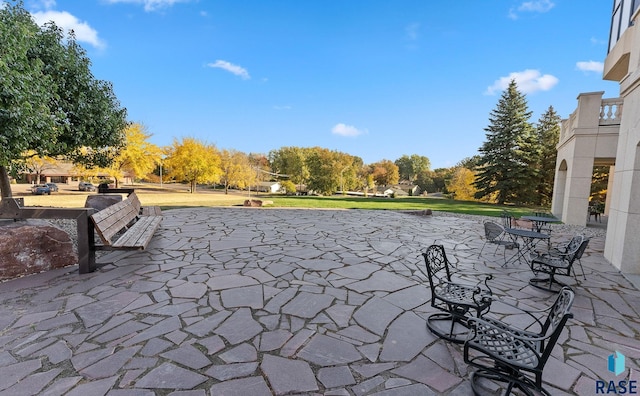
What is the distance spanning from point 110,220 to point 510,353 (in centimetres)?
569

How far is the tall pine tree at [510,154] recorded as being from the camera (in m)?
21.6

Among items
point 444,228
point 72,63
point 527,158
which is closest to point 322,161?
point 527,158

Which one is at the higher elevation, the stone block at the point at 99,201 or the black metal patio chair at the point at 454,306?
the stone block at the point at 99,201

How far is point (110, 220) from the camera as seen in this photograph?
4.84 meters

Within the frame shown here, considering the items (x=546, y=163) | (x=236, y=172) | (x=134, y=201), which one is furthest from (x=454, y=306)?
(x=236, y=172)

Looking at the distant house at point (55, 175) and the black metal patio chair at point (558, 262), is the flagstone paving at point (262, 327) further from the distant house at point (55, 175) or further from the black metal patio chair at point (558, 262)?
the distant house at point (55, 175)

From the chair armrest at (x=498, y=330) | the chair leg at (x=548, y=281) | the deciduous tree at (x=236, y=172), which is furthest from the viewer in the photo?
the deciduous tree at (x=236, y=172)

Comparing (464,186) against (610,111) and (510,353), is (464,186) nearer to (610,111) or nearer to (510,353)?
(610,111)

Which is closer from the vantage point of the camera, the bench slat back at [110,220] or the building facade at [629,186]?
the bench slat back at [110,220]

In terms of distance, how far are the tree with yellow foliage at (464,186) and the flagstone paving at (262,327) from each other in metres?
22.6

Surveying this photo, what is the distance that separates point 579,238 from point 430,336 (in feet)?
11.3

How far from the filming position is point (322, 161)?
123 feet

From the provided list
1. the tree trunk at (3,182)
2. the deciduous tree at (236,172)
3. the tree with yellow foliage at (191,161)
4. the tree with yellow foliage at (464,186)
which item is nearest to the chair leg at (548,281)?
the tree trunk at (3,182)

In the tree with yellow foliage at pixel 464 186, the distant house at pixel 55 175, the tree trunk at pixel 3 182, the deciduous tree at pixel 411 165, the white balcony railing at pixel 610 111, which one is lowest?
the distant house at pixel 55 175
